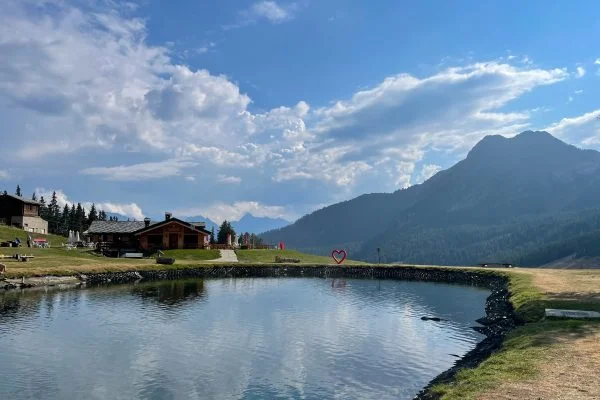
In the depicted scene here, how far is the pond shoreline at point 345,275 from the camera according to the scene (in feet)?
154

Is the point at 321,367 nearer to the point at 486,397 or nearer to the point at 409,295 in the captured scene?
the point at 486,397

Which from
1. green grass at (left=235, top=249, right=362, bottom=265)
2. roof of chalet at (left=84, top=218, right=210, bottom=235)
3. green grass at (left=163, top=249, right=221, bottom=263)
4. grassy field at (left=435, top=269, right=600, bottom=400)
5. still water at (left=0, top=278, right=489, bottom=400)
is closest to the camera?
grassy field at (left=435, top=269, right=600, bottom=400)

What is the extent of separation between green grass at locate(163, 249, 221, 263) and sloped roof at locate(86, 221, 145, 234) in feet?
69.6

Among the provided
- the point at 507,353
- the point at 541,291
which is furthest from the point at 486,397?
the point at 541,291

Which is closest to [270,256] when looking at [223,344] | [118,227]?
[118,227]

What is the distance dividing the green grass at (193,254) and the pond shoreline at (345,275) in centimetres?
1314

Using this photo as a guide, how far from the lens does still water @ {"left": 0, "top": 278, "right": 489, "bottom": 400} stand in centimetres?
2605

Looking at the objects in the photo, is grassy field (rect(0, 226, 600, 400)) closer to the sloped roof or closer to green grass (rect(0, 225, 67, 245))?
green grass (rect(0, 225, 67, 245))

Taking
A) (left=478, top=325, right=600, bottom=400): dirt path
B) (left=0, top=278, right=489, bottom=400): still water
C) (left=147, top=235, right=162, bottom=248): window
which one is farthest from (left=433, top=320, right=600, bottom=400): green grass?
(left=147, top=235, right=162, bottom=248): window

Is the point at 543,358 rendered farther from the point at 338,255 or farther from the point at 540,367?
the point at 338,255

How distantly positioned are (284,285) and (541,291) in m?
40.5

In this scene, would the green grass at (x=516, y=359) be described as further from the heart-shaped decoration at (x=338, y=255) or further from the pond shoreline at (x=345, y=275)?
the heart-shaped decoration at (x=338, y=255)

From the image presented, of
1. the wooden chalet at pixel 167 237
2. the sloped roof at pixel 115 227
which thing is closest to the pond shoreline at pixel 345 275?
the wooden chalet at pixel 167 237

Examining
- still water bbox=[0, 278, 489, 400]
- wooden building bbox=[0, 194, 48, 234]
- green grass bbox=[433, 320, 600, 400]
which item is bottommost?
still water bbox=[0, 278, 489, 400]
